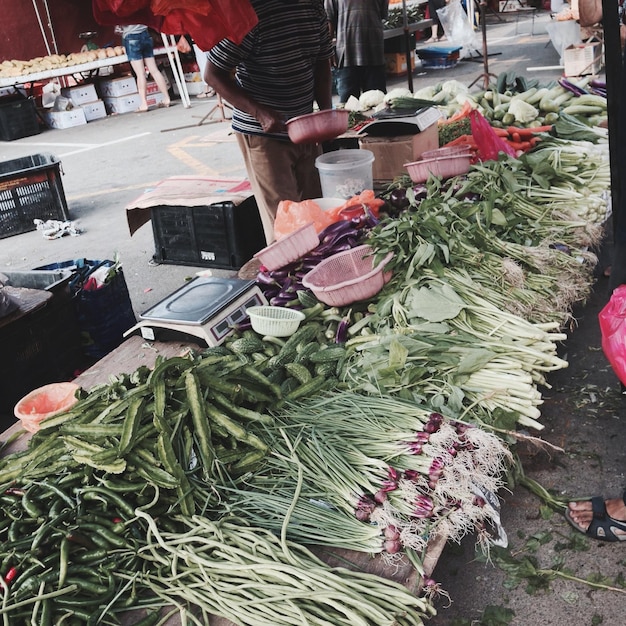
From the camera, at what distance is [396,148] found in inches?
192

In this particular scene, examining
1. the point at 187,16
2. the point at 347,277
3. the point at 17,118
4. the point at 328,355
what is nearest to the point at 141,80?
the point at 17,118

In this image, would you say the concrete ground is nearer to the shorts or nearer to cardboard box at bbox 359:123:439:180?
cardboard box at bbox 359:123:439:180

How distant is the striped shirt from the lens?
3842 millimetres

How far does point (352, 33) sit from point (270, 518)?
6.87 meters

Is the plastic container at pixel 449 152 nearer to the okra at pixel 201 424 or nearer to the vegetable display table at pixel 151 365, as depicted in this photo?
the vegetable display table at pixel 151 365

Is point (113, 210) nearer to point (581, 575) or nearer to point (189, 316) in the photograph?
point (189, 316)

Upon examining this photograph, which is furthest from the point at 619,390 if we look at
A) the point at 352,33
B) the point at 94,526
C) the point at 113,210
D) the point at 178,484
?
the point at 113,210

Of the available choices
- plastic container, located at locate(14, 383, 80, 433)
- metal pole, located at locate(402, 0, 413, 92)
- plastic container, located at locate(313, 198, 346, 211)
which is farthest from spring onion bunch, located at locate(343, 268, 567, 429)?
metal pole, located at locate(402, 0, 413, 92)

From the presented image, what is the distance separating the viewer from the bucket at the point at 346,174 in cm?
409

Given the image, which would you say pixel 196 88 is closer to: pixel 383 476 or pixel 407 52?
pixel 407 52

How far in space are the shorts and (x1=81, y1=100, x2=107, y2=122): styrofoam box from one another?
1.35 metres

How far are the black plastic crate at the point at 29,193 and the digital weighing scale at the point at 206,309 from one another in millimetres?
4638

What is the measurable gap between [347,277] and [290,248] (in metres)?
0.33

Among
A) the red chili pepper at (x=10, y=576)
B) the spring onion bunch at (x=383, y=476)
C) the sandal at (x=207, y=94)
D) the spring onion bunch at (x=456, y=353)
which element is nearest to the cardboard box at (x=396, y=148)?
the spring onion bunch at (x=456, y=353)
